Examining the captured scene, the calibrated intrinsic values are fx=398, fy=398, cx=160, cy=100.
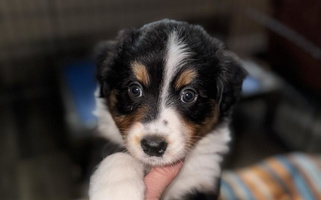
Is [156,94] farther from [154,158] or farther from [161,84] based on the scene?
[154,158]

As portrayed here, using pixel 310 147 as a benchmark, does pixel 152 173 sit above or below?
above

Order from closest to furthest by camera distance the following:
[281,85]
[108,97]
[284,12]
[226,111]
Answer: [108,97] < [226,111] < [284,12] < [281,85]

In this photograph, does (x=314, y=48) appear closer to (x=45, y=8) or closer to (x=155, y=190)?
(x=155, y=190)

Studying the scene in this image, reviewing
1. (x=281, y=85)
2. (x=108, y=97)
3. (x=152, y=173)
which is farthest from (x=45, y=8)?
(x=152, y=173)

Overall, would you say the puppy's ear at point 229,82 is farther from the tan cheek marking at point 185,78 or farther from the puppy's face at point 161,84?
the tan cheek marking at point 185,78

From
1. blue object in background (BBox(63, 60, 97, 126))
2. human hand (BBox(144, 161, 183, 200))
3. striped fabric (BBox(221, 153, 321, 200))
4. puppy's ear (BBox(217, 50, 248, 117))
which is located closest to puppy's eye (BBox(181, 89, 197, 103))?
puppy's ear (BBox(217, 50, 248, 117))
